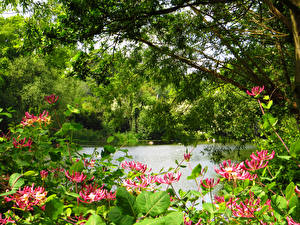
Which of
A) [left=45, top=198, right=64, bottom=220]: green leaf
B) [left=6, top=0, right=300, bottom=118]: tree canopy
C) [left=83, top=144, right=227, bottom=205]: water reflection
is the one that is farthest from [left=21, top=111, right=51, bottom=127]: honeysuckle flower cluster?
[left=83, top=144, right=227, bottom=205]: water reflection

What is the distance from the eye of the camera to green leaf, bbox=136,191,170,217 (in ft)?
1.36

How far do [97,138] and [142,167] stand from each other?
82.0 feet

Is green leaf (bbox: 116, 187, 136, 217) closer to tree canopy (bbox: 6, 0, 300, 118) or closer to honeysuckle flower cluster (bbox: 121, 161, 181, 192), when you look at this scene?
honeysuckle flower cluster (bbox: 121, 161, 181, 192)

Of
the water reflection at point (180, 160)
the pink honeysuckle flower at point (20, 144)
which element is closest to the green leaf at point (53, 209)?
the pink honeysuckle flower at point (20, 144)

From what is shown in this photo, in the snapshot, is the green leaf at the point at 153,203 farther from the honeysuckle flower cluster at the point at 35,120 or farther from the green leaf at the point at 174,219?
the honeysuckle flower cluster at the point at 35,120

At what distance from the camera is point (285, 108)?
442 cm

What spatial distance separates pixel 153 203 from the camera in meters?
0.42

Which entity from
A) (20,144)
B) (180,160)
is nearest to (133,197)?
(20,144)

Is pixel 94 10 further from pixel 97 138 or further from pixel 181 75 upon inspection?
pixel 97 138

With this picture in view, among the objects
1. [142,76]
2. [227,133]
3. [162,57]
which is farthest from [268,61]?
[142,76]

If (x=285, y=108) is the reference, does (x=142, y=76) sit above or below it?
above

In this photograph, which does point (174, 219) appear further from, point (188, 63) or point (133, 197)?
point (188, 63)

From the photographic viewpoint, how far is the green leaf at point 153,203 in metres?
0.42

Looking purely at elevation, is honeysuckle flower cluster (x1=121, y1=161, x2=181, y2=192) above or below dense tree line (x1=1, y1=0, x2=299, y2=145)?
below
